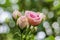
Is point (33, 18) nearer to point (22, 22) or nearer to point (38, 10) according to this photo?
point (22, 22)

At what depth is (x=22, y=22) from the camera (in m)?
1.07

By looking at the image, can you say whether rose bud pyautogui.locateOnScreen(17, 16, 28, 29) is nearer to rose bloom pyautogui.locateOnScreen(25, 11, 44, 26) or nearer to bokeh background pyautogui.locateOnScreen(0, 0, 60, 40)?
A: rose bloom pyautogui.locateOnScreen(25, 11, 44, 26)

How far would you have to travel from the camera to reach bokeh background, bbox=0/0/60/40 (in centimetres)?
156

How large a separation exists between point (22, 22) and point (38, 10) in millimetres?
968

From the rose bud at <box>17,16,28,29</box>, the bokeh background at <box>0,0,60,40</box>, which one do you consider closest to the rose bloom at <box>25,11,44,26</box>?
the rose bud at <box>17,16,28,29</box>

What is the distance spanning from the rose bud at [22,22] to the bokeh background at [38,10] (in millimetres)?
358

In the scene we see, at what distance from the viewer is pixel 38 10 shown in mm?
2025

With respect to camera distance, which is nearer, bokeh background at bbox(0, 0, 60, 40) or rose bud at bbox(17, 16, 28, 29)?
rose bud at bbox(17, 16, 28, 29)

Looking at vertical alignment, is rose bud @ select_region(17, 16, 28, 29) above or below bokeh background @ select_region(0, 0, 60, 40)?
above

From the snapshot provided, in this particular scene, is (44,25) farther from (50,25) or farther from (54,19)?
(54,19)

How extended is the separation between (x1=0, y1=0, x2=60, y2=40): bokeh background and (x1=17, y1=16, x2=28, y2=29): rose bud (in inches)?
14.1

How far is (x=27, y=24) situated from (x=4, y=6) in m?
0.89

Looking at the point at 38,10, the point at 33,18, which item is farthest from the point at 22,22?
the point at 38,10

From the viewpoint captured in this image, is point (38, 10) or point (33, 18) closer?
point (33, 18)
